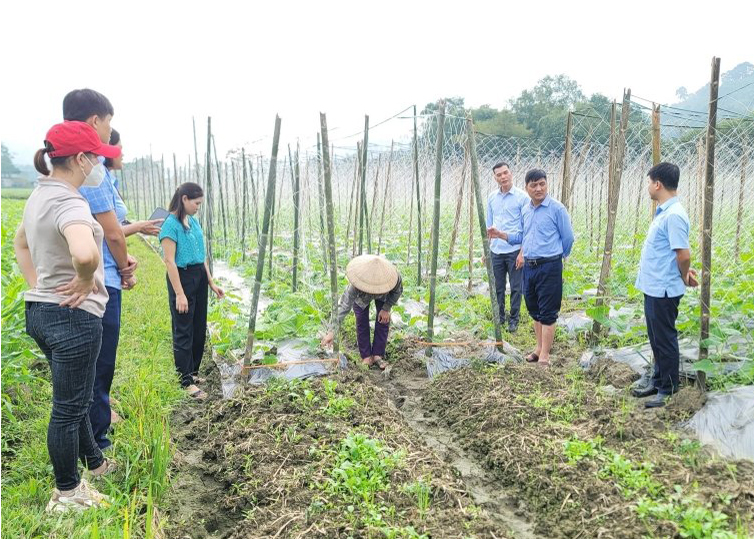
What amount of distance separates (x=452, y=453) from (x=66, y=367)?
7.38 feet

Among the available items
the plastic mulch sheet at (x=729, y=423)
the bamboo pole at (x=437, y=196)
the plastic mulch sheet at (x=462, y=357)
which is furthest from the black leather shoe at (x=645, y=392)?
the bamboo pole at (x=437, y=196)

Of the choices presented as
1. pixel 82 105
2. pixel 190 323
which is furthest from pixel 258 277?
pixel 82 105

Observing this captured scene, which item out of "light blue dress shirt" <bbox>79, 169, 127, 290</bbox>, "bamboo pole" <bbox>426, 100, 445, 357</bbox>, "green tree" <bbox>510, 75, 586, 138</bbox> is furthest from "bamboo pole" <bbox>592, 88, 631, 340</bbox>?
"green tree" <bbox>510, 75, 586, 138</bbox>

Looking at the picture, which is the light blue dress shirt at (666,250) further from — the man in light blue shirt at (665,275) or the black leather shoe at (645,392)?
the black leather shoe at (645,392)

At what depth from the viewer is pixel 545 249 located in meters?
4.63

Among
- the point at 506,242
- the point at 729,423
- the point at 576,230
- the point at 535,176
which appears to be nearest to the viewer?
the point at 729,423

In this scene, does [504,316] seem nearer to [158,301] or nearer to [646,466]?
[646,466]

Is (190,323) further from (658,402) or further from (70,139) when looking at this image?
(658,402)

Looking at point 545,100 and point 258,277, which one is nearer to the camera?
point 258,277

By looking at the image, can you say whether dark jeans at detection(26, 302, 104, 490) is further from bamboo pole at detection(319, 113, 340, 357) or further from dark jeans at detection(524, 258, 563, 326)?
dark jeans at detection(524, 258, 563, 326)

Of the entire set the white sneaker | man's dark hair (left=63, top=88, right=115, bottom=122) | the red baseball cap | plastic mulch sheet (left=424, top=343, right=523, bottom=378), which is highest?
man's dark hair (left=63, top=88, right=115, bottom=122)

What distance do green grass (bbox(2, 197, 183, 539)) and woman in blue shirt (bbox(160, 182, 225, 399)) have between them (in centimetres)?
19

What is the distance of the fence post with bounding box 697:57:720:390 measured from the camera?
11.4 ft

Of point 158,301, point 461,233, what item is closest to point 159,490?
point 158,301
